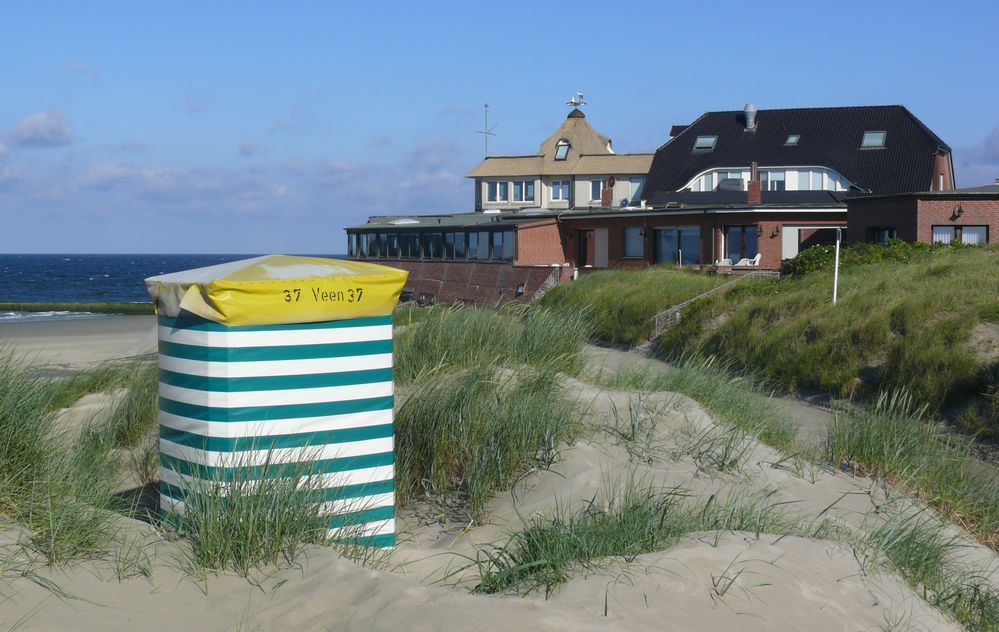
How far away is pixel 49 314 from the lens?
5384 centimetres

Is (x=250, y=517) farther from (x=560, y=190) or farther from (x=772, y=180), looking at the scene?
(x=560, y=190)

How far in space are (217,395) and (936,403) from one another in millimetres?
12769

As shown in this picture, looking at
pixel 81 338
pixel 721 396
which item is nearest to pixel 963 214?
pixel 721 396

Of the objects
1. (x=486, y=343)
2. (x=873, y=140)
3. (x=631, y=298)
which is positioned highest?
(x=873, y=140)

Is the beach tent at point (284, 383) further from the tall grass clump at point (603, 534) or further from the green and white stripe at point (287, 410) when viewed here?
the tall grass clump at point (603, 534)

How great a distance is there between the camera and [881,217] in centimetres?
3444

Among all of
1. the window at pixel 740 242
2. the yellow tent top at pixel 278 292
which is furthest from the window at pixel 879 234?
the yellow tent top at pixel 278 292

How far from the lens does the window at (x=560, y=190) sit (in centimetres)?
6562

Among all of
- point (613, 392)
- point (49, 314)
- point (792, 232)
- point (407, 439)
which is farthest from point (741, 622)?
point (49, 314)

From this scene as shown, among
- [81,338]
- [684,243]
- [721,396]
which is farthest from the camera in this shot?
[684,243]

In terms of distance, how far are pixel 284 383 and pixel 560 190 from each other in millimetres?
60738

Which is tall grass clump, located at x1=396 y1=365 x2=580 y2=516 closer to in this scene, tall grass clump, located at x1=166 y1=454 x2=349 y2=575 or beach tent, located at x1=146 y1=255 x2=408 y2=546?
beach tent, located at x1=146 y1=255 x2=408 y2=546

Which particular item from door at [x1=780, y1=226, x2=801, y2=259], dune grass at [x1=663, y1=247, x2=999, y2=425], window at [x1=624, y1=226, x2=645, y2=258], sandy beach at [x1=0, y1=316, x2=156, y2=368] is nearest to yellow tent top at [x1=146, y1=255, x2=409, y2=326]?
dune grass at [x1=663, y1=247, x2=999, y2=425]

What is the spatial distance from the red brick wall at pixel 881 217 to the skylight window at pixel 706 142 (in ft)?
69.6
